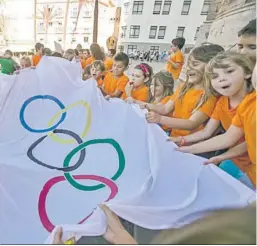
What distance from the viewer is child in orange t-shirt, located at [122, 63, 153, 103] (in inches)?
111

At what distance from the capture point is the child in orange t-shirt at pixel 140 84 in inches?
111

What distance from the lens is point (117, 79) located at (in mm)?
3252

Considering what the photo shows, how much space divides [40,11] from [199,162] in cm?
1346

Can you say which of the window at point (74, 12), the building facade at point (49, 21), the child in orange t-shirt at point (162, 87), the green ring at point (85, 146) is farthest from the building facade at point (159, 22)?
the green ring at point (85, 146)

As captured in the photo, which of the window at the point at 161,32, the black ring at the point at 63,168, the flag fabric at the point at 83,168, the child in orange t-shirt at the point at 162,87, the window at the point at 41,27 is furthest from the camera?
the window at the point at 161,32

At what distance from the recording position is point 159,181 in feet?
4.60

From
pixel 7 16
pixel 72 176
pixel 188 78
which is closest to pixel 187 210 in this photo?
pixel 72 176

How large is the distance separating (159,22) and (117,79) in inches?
992

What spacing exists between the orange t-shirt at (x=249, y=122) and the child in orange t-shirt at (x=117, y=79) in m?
1.81

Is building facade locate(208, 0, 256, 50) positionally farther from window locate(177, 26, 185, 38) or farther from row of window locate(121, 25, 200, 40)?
row of window locate(121, 25, 200, 40)

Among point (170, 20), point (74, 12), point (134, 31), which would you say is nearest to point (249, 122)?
point (74, 12)

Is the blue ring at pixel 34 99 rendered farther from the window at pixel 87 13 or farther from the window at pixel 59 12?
the window at pixel 87 13

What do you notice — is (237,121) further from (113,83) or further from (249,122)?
(113,83)

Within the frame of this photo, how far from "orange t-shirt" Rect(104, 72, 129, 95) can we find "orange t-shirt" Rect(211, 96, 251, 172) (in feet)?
5.12
